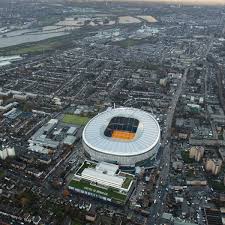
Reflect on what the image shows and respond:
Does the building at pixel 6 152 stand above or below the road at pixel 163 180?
above

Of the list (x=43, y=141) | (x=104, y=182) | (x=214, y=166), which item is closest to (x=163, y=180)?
(x=214, y=166)

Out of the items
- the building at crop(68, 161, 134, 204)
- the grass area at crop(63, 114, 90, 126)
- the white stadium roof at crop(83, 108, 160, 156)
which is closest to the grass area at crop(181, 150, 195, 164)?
the white stadium roof at crop(83, 108, 160, 156)

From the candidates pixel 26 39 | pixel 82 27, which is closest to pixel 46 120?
pixel 26 39

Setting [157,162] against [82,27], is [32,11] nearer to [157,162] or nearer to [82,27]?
[82,27]

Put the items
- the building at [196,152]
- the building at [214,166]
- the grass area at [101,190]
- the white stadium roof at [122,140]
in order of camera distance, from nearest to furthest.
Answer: the grass area at [101,190] < the building at [214,166] < the white stadium roof at [122,140] < the building at [196,152]

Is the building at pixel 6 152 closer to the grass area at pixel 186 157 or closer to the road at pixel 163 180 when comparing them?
the road at pixel 163 180

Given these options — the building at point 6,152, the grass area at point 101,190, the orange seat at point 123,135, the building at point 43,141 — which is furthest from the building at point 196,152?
the building at point 6,152
